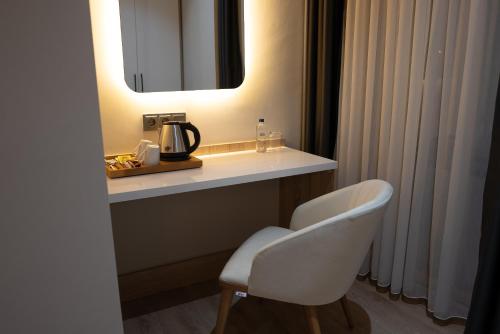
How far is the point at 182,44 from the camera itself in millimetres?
2105

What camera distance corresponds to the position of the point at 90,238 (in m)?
1.37

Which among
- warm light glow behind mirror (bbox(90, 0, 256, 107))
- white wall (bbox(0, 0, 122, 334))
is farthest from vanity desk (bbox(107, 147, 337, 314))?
white wall (bbox(0, 0, 122, 334))

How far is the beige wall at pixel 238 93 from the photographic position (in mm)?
1960

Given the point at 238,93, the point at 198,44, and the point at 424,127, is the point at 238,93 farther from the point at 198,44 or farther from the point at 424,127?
the point at 424,127

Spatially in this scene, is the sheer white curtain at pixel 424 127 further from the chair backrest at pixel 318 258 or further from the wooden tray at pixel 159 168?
the wooden tray at pixel 159 168

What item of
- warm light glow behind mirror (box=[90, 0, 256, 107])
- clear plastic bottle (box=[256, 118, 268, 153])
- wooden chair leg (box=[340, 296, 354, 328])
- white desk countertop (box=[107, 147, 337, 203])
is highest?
warm light glow behind mirror (box=[90, 0, 256, 107])

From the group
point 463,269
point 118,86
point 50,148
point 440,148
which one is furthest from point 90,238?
point 463,269

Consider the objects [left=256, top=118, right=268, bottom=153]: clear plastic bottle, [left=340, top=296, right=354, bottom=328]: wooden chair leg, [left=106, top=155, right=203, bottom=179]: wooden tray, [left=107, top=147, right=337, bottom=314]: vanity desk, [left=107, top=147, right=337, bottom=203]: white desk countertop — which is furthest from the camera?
[left=256, top=118, right=268, bottom=153]: clear plastic bottle

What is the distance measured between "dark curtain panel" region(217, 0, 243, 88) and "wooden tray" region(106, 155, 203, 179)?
47 centimetres

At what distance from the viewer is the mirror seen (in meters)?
1.99

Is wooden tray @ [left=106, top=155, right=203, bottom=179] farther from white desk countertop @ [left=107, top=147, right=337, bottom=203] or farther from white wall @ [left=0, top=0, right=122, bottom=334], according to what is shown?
white wall @ [left=0, top=0, right=122, bottom=334]

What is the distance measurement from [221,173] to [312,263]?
617 mm

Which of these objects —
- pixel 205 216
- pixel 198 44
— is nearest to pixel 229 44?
pixel 198 44

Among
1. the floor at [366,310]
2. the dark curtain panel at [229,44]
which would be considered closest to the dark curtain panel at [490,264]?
the floor at [366,310]
